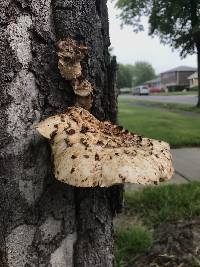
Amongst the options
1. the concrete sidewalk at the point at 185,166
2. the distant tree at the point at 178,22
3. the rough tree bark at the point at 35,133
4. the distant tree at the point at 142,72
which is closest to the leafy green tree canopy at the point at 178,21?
the distant tree at the point at 178,22

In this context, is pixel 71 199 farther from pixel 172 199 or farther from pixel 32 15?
pixel 172 199

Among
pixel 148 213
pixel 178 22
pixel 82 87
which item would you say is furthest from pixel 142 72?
pixel 82 87

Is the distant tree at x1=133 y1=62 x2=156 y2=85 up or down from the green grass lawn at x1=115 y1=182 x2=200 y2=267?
down

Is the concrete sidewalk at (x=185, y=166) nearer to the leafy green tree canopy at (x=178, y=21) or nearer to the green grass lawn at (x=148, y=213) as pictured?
the green grass lawn at (x=148, y=213)

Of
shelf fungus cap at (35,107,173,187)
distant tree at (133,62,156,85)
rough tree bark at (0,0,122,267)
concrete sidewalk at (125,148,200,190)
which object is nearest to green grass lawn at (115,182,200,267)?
concrete sidewalk at (125,148,200,190)

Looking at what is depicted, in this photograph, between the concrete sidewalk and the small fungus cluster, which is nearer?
the small fungus cluster

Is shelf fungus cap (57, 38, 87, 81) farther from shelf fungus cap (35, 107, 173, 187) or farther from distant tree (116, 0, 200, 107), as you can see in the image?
distant tree (116, 0, 200, 107)
